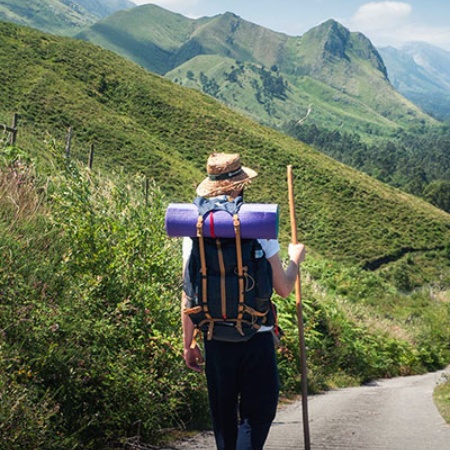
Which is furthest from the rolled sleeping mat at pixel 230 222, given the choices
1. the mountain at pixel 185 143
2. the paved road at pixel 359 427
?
the mountain at pixel 185 143

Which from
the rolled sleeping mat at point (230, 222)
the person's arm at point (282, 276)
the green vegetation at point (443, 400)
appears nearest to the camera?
the rolled sleeping mat at point (230, 222)

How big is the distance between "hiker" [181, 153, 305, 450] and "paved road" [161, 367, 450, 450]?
5.50 feet

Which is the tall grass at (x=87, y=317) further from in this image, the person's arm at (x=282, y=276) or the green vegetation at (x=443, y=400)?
the green vegetation at (x=443, y=400)

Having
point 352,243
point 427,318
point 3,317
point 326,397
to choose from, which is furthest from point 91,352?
point 352,243

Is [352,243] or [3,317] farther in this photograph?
[352,243]

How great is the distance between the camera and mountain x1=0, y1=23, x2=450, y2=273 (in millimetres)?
66688

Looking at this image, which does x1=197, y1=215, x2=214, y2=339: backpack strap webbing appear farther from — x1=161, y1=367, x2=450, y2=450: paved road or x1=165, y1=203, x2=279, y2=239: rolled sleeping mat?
x1=161, y1=367, x2=450, y2=450: paved road

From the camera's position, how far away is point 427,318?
29.6 metres

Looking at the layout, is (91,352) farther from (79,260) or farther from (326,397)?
(326,397)

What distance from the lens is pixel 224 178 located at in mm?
3535

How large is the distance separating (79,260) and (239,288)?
261cm

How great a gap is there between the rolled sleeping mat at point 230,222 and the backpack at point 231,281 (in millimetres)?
27

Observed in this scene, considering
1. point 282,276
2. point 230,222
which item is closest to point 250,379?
point 282,276

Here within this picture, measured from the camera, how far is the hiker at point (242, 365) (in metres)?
3.43
